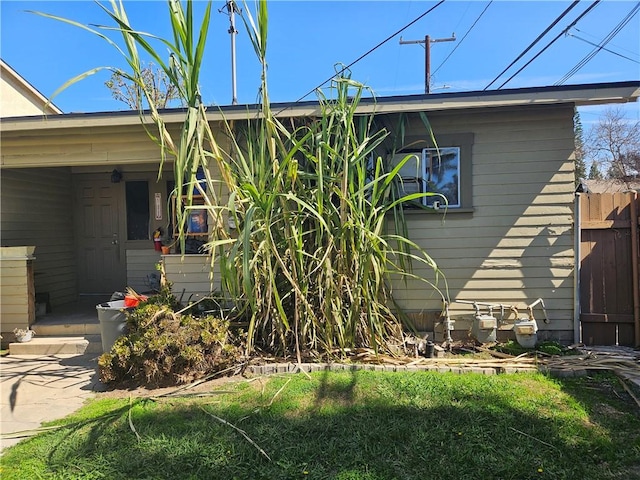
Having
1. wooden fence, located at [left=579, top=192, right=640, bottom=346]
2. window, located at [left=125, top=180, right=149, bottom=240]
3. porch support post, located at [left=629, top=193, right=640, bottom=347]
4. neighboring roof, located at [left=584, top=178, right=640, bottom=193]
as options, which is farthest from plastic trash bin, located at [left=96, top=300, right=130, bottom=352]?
neighboring roof, located at [left=584, top=178, right=640, bottom=193]

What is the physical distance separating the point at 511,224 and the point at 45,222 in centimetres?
687

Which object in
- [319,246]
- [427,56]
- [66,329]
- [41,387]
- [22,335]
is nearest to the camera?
[41,387]

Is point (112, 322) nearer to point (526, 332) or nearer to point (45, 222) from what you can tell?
point (45, 222)

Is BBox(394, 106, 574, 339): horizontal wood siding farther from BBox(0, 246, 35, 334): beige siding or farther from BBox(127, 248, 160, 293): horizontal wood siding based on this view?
BBox(0, 246, 35, 334): beige siding

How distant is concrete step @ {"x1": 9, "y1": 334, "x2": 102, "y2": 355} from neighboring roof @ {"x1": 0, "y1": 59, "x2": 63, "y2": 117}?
637 centimetres

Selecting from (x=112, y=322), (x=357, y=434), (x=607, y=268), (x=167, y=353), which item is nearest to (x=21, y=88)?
(x=112, y=322)

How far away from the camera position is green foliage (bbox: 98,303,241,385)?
372 cm

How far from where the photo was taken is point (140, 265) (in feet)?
23.8

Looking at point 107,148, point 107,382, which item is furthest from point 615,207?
point 107,148

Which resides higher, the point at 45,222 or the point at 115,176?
the point at 115,176

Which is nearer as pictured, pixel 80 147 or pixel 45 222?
pixel 80 147

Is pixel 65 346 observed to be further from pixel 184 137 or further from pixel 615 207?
pixel 615 207

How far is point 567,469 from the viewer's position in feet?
7.64

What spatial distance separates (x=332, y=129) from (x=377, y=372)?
2477 millimetres
